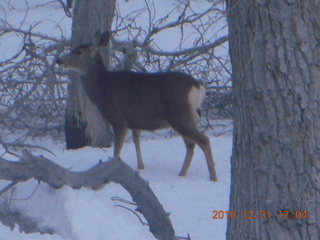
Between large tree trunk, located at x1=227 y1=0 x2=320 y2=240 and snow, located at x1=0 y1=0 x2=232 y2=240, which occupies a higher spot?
large tree trunk, located at x1=227 y1=0 x2=320 y2=240

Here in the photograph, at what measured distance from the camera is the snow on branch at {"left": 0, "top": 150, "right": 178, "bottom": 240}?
4.85 metres

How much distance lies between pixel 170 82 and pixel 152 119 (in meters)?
0.46

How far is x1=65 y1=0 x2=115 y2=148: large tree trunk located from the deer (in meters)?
1.00

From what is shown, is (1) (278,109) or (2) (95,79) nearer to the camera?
(1) (278,109)

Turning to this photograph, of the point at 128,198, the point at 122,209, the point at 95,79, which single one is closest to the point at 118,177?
the point at 122,209

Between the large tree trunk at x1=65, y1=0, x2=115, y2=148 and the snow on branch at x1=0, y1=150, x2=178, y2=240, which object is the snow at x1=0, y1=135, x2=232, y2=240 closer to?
the snow on branch at x1=0, y1=150, x2=178, y2=240

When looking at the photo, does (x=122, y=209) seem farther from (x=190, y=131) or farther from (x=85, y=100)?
(x=85, y=100)

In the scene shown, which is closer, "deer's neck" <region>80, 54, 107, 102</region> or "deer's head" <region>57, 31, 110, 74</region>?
"deer's neck" <region>80, 54, 107, 102</region>

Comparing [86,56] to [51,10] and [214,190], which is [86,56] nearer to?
[214,190]

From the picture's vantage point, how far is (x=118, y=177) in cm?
500

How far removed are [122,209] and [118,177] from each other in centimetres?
128
